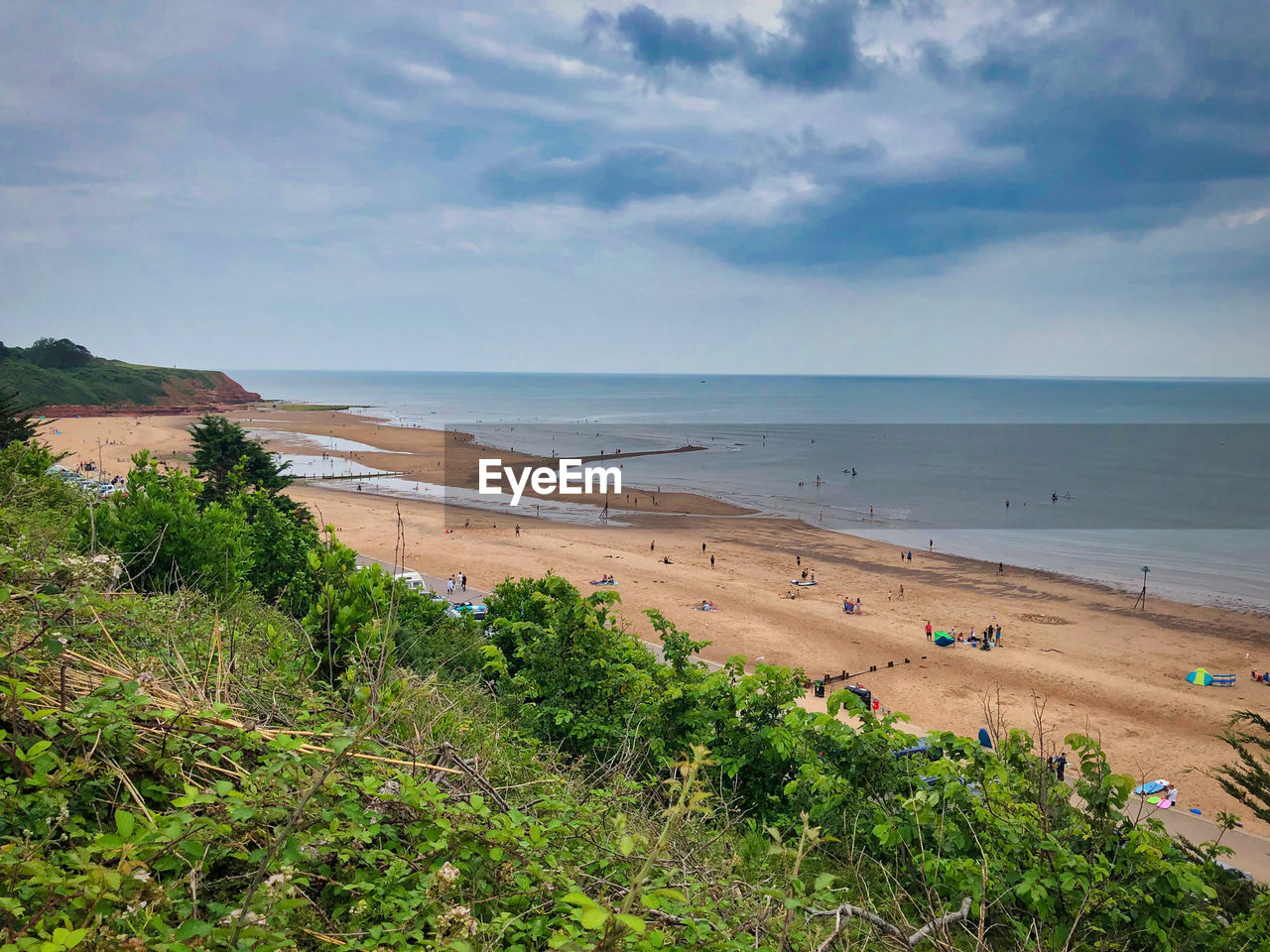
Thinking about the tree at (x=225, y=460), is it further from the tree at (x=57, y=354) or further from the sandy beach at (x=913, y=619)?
the tree at (x=57, y=354)

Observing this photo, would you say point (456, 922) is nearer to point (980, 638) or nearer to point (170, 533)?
point (170, 533)

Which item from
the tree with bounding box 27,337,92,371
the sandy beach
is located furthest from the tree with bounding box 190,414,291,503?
the tree with bounding box 27,337,92,371

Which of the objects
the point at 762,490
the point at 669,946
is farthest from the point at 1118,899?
the point at 762,490

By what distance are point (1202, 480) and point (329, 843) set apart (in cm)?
8547

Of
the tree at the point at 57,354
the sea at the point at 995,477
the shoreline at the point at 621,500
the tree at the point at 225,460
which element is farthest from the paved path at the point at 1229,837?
the tree at the point at 57,354

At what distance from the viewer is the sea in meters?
42.3

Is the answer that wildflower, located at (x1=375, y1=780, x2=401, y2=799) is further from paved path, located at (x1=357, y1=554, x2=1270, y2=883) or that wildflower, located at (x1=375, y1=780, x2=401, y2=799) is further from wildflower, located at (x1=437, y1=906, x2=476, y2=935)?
paved path, located at (x1=357, y1=554, x2=1270, y2=883)

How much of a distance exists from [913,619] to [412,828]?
3150 centimetres

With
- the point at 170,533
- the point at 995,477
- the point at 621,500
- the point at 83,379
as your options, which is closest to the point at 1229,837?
the point at 170,533

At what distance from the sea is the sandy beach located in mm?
4988

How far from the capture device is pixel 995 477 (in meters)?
70.4

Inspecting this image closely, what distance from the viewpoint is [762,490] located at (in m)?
62.9

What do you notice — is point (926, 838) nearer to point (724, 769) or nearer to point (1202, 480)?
point (724, 769)

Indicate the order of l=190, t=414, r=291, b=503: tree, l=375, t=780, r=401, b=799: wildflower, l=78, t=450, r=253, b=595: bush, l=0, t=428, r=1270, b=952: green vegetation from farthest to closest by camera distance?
l=190, t=414, r=291, b=503: tree < l=78, t=450, r=253, b=595: bush < l=375, t=780, r=401, b=799: wildflower < l=0, t=428, r=1270, b=952: green vegetation
